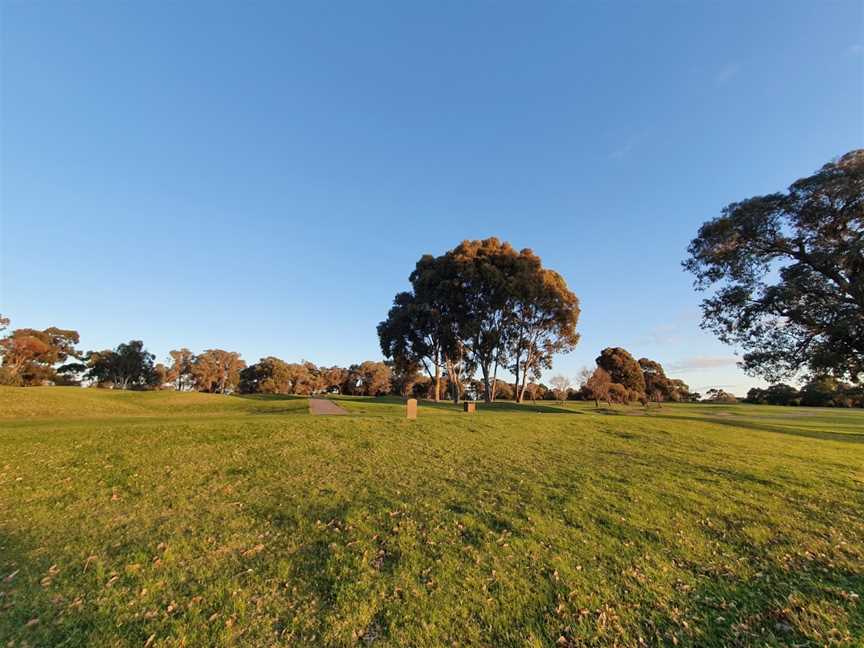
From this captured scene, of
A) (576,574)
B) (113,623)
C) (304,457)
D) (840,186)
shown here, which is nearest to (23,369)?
(304,457)

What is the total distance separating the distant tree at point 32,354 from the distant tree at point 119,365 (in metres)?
4.69

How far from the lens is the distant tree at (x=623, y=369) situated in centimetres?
5953

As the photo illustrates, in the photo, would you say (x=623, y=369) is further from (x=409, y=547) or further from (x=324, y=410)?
(x=409, y=547)

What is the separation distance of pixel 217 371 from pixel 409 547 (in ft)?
300

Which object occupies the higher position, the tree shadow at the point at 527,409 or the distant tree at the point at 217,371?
the distant tree at the point at 217,371

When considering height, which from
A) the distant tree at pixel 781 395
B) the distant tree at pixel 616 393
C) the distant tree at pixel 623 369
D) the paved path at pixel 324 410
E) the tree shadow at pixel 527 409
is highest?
the distant tree at pixel 623 369

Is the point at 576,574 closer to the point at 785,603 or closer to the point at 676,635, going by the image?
the point at 676,635

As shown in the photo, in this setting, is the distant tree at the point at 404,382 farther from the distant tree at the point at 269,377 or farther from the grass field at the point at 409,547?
the grass field at the point at 409,547

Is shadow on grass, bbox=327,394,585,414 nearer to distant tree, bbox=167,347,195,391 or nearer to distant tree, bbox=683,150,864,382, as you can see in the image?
distant tree, bbox=683,150,864,382

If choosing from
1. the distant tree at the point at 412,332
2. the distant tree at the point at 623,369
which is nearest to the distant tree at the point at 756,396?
the distant tree at the point at 623,369

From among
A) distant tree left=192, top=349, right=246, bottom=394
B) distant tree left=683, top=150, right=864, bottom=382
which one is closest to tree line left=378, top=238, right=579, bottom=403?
distant tree left=683, top=150, right=864, bottom=382

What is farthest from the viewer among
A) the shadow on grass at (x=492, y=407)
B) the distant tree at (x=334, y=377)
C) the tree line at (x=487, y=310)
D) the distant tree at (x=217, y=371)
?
the distant tree at (x=334, y=377)

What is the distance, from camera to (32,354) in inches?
2051

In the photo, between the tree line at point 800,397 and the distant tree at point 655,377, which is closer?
the tree line at point 800,397
